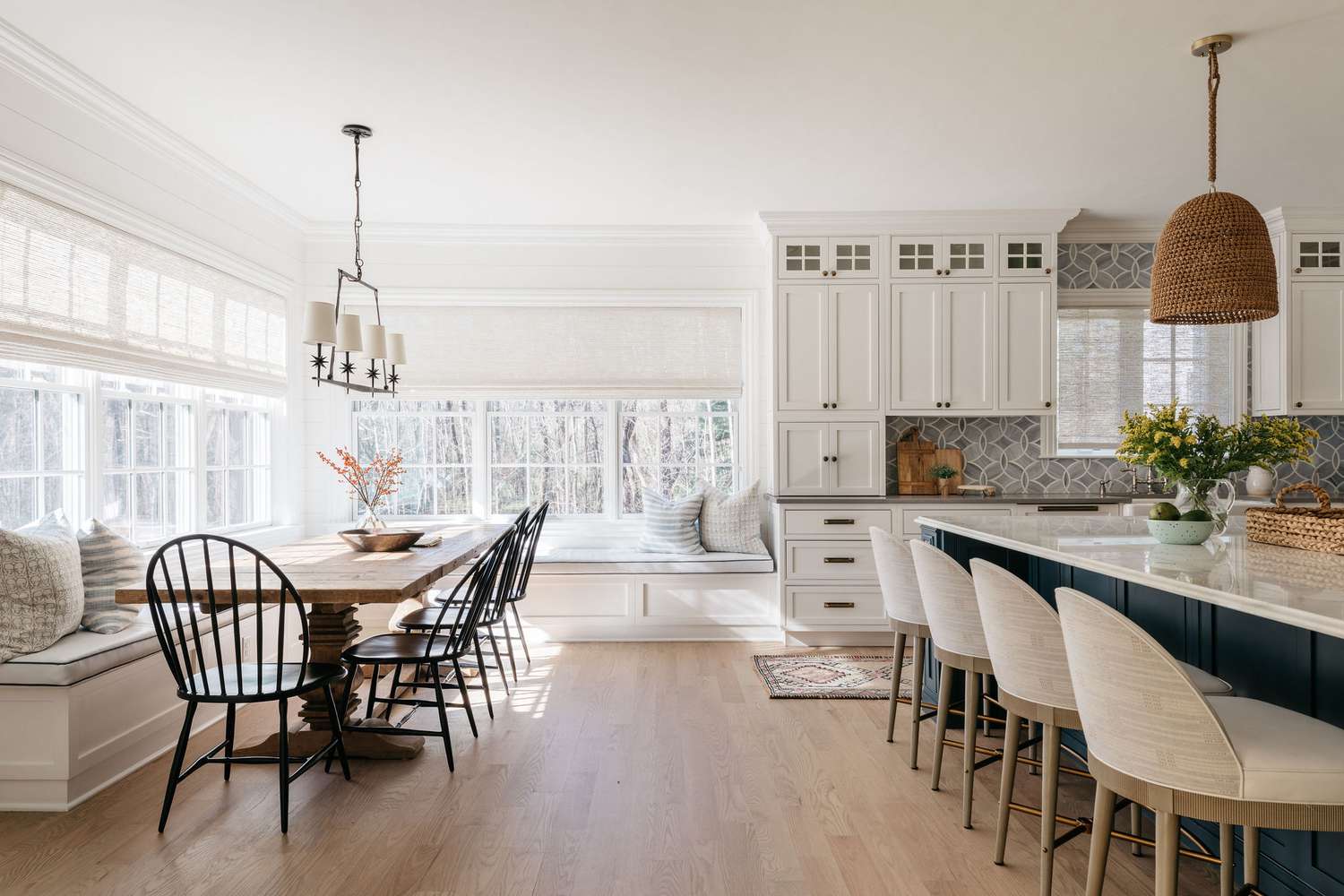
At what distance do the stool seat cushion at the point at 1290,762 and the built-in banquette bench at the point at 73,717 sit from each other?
281 centimetres

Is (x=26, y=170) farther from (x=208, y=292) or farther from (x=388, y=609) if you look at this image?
(x=388, y=609)

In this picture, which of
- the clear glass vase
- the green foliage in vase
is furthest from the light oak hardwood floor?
the green foliage in vase

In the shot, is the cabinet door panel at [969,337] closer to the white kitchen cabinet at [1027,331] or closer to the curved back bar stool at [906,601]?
the white kitchen cabinet at [1027,331]

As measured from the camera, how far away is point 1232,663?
6.93ft

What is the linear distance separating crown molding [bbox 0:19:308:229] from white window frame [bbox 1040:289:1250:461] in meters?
4.93

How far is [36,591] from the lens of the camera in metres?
2.72

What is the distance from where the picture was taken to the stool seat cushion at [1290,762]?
1.36 meters

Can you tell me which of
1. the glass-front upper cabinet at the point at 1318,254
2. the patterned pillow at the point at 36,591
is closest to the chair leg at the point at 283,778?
the patterned pillow at the point at 36,591

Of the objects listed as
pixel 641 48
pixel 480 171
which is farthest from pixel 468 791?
pixel 480 171

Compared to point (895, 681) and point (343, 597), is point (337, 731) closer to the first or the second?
point (343, 597)

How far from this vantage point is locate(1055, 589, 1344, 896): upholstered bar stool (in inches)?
54.0

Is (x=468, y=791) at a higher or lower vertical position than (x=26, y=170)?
lower

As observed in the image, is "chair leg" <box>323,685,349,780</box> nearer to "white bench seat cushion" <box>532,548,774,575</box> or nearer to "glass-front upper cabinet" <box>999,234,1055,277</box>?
"white bench seat cushion" <box>532,548,774,575</box>

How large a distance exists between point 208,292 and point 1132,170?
491cm
